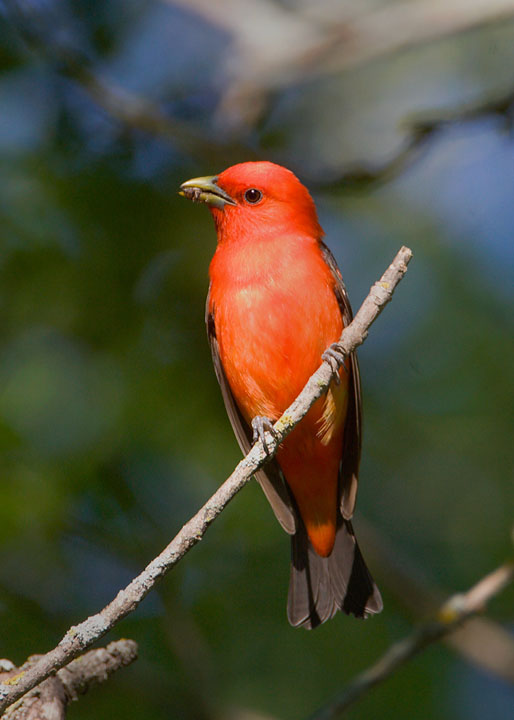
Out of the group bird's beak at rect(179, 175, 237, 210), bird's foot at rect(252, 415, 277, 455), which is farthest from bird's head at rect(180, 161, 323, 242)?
bird's foot at rect(252, 415, 277, 455)

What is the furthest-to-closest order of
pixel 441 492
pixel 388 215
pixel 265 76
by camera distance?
pixel 388 215, pixel 441 492, pixel 265 76

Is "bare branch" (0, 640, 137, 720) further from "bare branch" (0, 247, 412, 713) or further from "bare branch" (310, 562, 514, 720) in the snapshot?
"bare branch" (310, 562, 514, 720)

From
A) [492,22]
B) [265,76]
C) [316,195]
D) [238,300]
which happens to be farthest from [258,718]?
[492,22]

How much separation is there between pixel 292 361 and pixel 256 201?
0.98 m

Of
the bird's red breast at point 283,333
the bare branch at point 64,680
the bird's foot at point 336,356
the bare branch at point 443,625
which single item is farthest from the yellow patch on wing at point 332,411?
the bare branch at point 64,680

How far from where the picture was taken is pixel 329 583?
462 cm

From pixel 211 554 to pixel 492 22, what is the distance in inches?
148

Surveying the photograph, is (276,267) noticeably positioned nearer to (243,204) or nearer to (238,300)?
(238,300)

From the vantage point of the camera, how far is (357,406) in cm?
445

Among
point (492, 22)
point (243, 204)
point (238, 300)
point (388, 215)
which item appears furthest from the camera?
point (388, 215)

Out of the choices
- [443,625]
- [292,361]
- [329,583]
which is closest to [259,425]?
[292,361]

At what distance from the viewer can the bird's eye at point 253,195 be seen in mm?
4699

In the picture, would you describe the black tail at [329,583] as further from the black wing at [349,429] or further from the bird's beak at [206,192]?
the bird's beak at [206,192]

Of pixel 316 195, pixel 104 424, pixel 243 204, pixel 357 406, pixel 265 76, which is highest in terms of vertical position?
pixel 265 76
